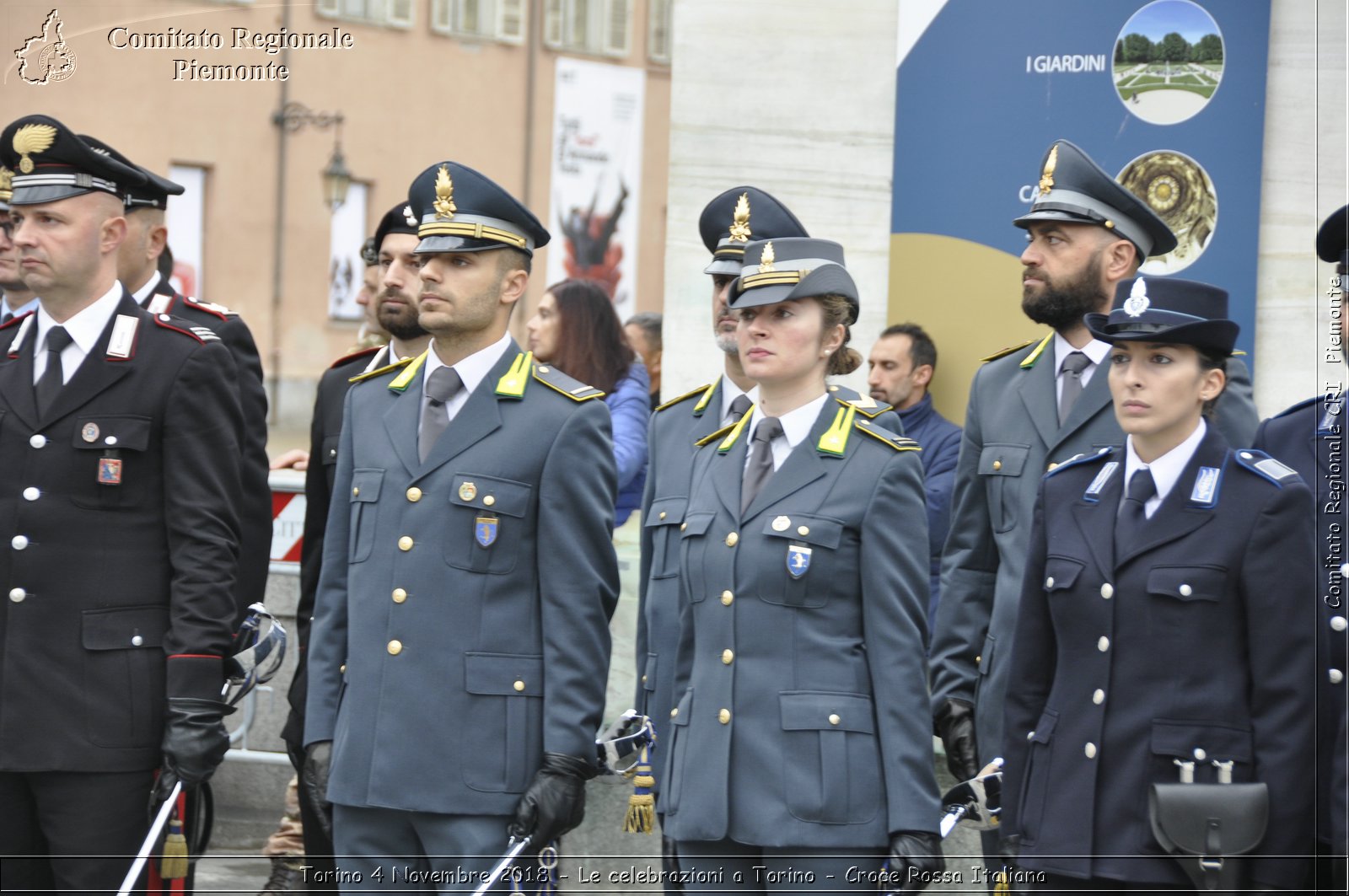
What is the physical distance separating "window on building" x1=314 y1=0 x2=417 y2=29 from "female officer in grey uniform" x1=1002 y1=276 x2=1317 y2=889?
29282mm

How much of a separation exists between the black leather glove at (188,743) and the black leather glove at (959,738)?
215cm

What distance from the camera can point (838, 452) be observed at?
4660 mm

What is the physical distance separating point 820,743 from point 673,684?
2.47 ft

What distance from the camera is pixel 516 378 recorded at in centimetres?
495

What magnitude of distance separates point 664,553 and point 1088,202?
1702 mm

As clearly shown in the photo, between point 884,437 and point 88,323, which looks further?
point 88,323

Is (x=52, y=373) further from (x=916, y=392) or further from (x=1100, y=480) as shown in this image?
(x=916, y=392)

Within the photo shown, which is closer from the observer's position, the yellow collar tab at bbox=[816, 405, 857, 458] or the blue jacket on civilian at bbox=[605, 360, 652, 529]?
the yellow collar tab at bbox=[816, 405, 857, 458]

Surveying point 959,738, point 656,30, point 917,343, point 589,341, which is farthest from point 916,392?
point 656,30

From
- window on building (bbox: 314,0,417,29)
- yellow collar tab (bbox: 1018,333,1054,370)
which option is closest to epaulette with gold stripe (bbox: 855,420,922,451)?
yellow collar tab (bbox: 1018,333,1054,370)

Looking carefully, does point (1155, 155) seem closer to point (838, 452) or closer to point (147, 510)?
point (838, 452)

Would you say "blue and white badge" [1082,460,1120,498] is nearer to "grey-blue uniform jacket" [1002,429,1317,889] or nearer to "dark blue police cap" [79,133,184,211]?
"grey-blue uniform jacket" [1002,429,1317,889]

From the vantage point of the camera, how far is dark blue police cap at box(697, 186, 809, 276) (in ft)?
19.9

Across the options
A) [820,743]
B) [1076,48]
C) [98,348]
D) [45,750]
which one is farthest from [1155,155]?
[45,750]
